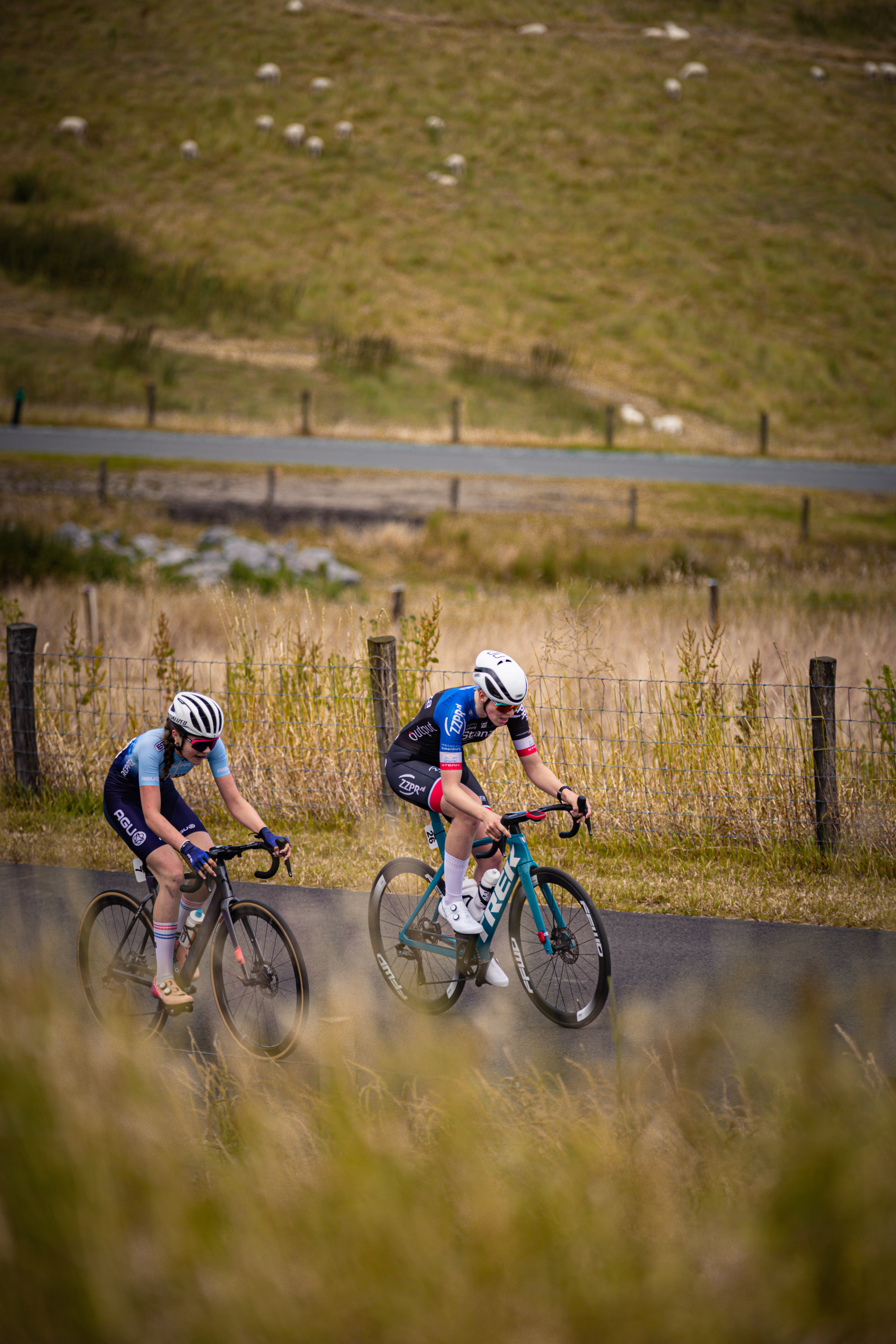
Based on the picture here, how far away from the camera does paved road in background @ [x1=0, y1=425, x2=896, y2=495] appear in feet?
98.2

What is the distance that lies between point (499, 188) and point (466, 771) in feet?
204

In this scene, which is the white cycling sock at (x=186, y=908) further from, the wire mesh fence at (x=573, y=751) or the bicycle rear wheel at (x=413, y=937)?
the wire mesh fence at (x=573, y=751)

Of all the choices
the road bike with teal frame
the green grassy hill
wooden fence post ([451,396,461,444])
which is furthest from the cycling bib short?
the green grassy hill

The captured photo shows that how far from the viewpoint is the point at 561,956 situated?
18.2 ft

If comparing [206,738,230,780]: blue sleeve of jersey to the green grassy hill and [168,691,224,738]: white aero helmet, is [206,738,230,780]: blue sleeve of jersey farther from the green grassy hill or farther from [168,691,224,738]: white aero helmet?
the green grassy hill

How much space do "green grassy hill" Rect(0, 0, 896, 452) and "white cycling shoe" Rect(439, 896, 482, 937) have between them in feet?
127

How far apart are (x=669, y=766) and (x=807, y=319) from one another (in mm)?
49058

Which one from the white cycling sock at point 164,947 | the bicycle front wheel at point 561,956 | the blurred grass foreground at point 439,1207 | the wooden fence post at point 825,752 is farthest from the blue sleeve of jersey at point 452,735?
the wooden fence post at point 825,752

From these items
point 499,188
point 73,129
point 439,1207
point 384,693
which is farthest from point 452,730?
point 73,129

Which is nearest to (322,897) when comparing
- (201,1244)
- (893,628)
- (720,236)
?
(201,1244)

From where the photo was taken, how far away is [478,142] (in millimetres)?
66000

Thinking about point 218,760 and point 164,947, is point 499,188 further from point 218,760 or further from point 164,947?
point 164,947

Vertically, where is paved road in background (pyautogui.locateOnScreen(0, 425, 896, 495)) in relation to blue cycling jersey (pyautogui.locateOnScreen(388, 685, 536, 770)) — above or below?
above

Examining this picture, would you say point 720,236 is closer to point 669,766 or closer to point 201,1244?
point 669,766
